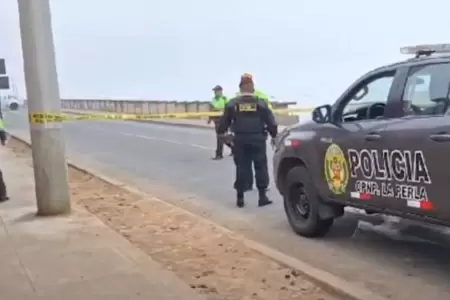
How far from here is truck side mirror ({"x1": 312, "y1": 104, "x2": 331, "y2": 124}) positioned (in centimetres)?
771

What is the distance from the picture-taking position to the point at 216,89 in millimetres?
17750

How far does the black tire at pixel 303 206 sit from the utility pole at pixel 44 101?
9.65 ft

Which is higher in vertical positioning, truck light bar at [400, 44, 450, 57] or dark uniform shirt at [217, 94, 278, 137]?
truck light bar at [400, 44, 450, 57]

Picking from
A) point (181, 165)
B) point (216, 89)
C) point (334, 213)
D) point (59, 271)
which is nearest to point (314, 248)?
point (334, 213)

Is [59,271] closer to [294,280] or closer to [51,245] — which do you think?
[51,245]

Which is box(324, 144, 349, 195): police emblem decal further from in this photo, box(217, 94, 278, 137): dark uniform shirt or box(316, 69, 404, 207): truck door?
box(217, 94, 278, 137): dark uniform shirt

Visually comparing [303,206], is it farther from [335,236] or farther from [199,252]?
[199,252]

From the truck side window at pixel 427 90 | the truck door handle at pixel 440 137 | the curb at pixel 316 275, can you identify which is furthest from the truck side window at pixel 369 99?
the curb at pixel 316 275

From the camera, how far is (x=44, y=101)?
9211mm

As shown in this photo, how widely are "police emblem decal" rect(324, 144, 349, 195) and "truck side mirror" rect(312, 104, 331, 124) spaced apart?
370mm

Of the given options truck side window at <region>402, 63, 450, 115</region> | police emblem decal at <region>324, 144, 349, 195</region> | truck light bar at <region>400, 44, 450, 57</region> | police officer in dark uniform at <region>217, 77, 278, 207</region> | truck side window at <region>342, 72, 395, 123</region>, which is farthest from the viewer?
police officer in dark uniform at <region>217, 77, 278, 207</region>

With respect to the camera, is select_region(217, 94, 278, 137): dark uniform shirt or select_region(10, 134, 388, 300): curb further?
select_region(217, 94, 278, 137): dark uniform shirt

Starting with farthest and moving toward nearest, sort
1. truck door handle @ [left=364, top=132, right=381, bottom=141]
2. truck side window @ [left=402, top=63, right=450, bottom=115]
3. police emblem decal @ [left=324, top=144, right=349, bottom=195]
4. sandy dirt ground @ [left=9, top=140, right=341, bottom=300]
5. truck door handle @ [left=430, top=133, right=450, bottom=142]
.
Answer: police emblem decal @ [left=324, top=144, right=349, bottom=195] < truck door handle @ [left=364, top=132, right=381, bottom=141] < truck side window @ [left=402, top=63, right=450, bottom=115] < sandy dirt ground @ [left=9, top=140, right=341, bottom=300] < truck door handle @ [left=430, top=133, right=450, bottom=142]

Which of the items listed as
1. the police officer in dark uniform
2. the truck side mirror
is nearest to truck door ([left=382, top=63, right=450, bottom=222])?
the truck side mirror
